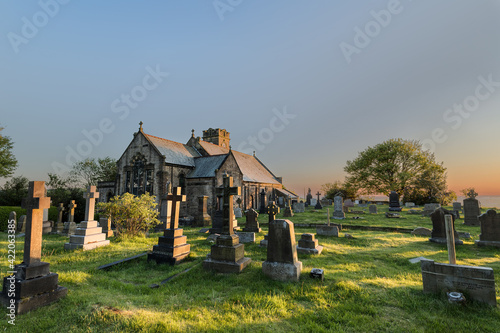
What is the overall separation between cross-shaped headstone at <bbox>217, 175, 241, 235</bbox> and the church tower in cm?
3738

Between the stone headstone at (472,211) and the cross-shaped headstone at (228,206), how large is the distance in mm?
16246

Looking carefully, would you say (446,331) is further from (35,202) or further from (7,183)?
(7,183)

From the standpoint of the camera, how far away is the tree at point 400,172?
33438 mm

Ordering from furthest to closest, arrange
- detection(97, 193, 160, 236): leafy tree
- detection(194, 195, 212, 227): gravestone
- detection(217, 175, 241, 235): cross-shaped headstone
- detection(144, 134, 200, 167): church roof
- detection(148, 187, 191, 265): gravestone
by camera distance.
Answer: detection(144, 134, 200, 167): church roof, detection(194, 195, 212, 227): gravestone, detection(97, 193, 160, 236): leafy tree, detection(148, 187, 191, 265): gravestone, detection(217, 175, 241, 235): cross-shaped headstone

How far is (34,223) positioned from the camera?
4.47 m

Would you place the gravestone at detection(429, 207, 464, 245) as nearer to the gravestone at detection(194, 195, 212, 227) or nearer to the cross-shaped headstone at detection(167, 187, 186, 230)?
the cross-shaped headstone at detection(167, 187, 186, 230)

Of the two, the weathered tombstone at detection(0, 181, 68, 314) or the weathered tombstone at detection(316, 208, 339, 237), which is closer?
the weathered tombstone at detection(0, 181, 68, 314)

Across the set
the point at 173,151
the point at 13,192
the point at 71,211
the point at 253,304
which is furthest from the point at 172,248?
the point at 13,192

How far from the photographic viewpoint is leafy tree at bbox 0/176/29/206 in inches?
1015

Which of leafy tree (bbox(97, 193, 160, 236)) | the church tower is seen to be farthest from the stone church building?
the church tower

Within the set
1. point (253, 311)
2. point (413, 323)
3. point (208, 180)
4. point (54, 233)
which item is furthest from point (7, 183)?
point (413, 323)

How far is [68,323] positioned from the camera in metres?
3.45

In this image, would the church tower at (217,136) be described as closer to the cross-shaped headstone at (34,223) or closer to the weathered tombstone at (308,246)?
the weathered tombstone at (308,246)

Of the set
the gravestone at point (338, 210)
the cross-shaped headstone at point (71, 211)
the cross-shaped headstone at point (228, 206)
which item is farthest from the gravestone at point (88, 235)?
the gravestone at point (338, 210)
